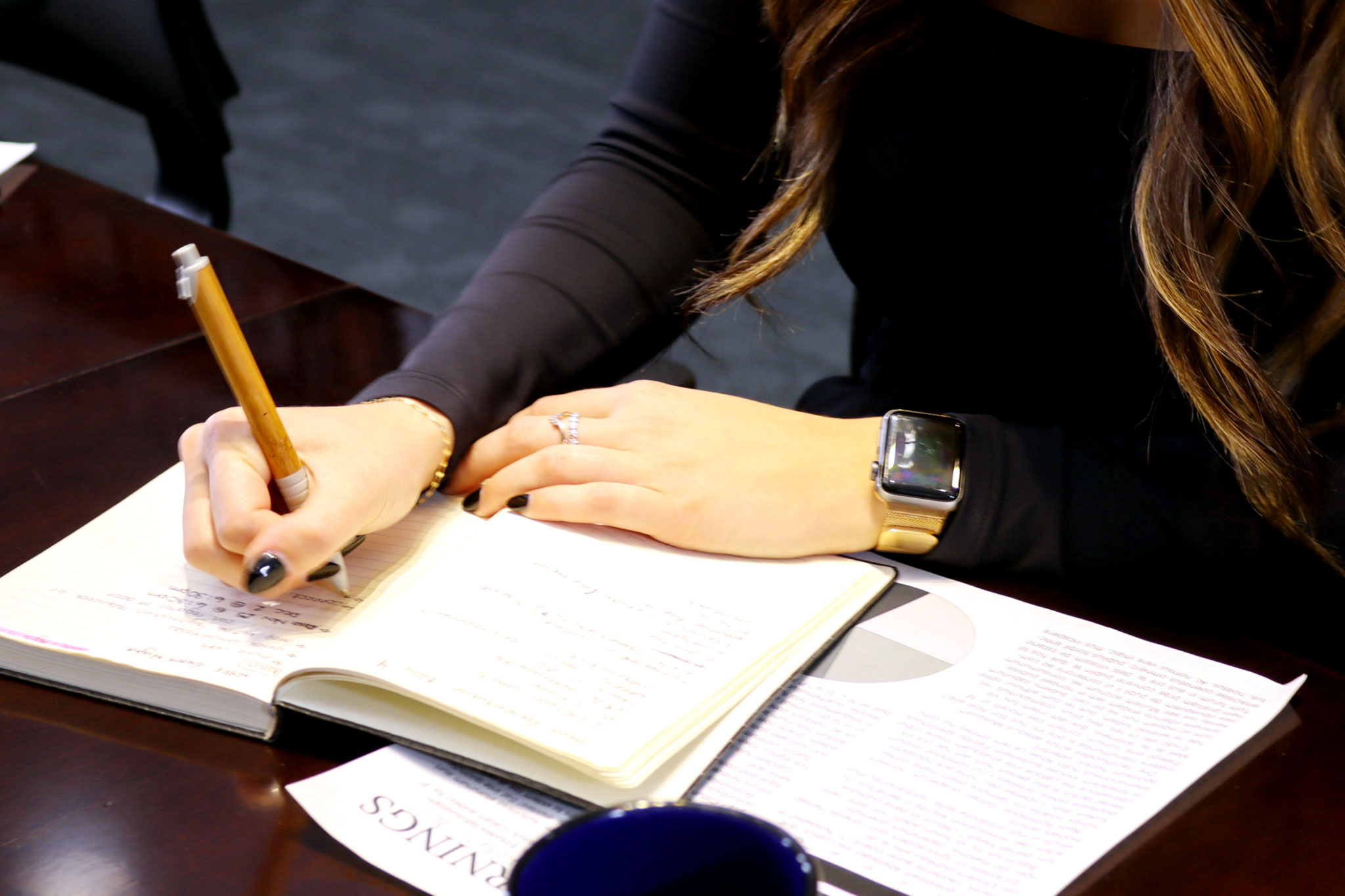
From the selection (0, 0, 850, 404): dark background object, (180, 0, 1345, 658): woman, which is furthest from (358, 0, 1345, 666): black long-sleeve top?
(0, 0, 850, 404): dark background object

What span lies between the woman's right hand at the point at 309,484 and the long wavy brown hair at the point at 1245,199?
0.45m

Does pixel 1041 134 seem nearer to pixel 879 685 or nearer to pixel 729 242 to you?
pixel 729 242

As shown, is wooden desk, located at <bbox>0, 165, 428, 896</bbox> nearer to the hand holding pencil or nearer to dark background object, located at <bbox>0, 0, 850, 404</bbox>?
the hand holding pencil

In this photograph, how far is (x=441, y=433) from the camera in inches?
27.6

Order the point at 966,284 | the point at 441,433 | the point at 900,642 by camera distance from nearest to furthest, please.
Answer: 1. the point at 900,642
2. the point at 441,433
3. the point at 966,284

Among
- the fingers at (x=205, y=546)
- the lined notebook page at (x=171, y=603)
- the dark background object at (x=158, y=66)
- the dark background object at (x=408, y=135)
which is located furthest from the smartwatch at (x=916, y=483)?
the dark background object at (x=408, y=135)

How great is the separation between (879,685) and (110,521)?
444 millimetres

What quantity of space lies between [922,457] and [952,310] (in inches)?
8.9

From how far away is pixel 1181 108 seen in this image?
68cm

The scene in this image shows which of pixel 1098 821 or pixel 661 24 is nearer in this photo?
pixel 1098 821

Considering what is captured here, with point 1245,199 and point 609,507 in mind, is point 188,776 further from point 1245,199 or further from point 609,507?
point 1245,199

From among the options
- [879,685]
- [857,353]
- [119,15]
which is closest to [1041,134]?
[857,353]

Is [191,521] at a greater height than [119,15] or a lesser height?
lesser

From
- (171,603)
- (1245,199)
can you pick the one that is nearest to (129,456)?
(171,603)
